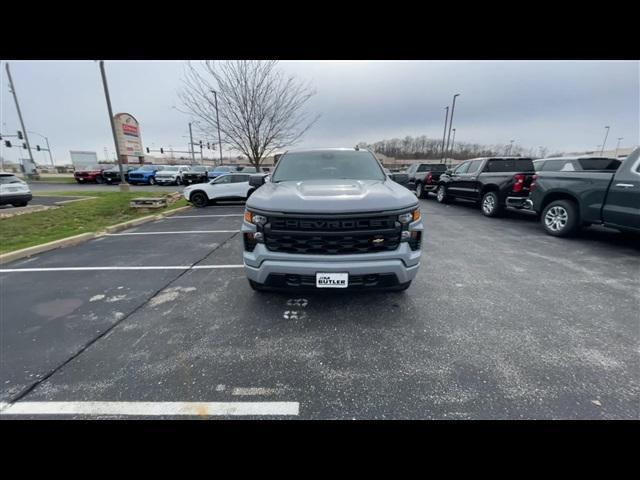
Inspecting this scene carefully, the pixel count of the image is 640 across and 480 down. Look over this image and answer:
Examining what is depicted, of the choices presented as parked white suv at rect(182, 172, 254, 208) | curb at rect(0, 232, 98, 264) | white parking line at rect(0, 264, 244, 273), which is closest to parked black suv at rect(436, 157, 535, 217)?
white parking line at rect(0, 264, 244, 273)

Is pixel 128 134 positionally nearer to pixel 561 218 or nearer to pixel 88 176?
pixel 88 176

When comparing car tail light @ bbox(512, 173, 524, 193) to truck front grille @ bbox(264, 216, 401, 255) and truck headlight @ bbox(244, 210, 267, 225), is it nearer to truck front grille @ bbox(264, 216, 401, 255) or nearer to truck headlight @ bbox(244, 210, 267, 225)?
truck front grille @ bbox(264, 216, 401, 255)

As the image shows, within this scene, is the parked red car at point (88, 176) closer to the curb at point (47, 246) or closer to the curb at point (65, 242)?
the curb at point (65, 242)

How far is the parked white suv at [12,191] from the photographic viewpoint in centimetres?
1001

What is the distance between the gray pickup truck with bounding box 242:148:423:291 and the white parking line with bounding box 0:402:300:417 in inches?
42.6

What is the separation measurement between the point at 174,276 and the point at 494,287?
477 centimetres

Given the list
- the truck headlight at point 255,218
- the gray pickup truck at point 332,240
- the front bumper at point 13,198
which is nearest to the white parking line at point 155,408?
the gray pickup truck at point 332,240

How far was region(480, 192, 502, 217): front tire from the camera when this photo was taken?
8633 mm

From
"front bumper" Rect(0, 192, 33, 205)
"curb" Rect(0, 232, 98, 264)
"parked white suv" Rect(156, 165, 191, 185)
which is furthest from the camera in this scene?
"parked white suv" Rect(156, 165, 191, 185)

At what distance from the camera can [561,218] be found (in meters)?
6.28

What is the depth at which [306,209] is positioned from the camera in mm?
2656

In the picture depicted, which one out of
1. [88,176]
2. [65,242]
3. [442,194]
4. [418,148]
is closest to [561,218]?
[442,194]
